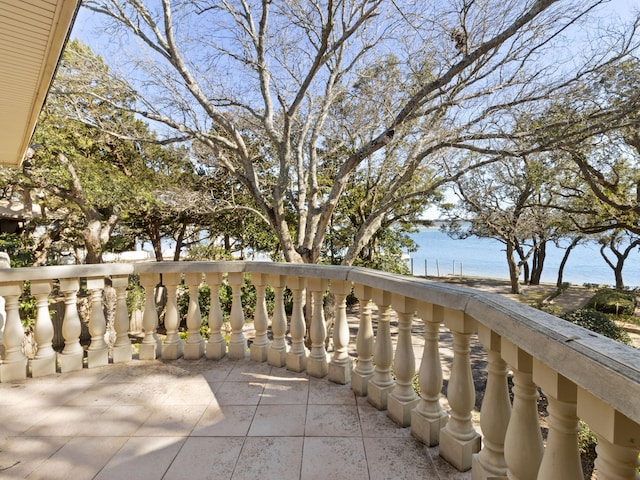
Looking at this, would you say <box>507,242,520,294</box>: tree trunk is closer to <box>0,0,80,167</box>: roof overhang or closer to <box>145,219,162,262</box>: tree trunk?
<box>145,219,162,262</box>: tree trunk

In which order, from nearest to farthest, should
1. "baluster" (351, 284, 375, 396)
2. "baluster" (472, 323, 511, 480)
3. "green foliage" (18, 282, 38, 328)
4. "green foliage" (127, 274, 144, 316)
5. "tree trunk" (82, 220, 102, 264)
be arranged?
"baluster" (472, 323, 511, 480), "baluster" (351, 284, 375, 396), "green foliage" (18, 282, 38, 328), "tree trunk" (82, 220, 102, 264), "green foliage" (127, 274, 144, 316)

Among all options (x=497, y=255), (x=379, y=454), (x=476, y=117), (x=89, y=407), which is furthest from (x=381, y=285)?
(x=497, y=255)

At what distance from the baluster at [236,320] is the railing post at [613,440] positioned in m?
2.64

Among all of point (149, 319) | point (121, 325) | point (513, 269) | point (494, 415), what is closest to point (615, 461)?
point (494, 415)

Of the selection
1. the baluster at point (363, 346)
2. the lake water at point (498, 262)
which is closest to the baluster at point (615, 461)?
the baluster at point (363, 346)

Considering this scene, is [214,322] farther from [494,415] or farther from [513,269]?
[513,269]

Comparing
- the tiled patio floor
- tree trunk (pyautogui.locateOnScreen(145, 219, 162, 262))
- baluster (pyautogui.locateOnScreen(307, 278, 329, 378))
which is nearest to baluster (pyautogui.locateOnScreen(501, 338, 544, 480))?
the tiled patio floor

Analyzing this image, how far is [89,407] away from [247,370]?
1.15 meters

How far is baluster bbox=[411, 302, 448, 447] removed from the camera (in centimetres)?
185

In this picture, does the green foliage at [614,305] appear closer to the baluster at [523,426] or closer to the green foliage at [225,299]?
the green foliage at [225,299]

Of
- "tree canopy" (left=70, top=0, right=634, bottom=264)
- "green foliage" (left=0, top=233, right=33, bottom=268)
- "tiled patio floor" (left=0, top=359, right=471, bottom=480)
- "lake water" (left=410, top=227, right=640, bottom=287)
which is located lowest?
"lake water" (left=410, top=227, right=640, bottom=287)

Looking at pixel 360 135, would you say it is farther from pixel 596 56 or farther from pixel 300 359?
pixel 300 359

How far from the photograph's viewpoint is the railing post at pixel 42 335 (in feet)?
9.33

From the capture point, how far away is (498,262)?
57.5m
